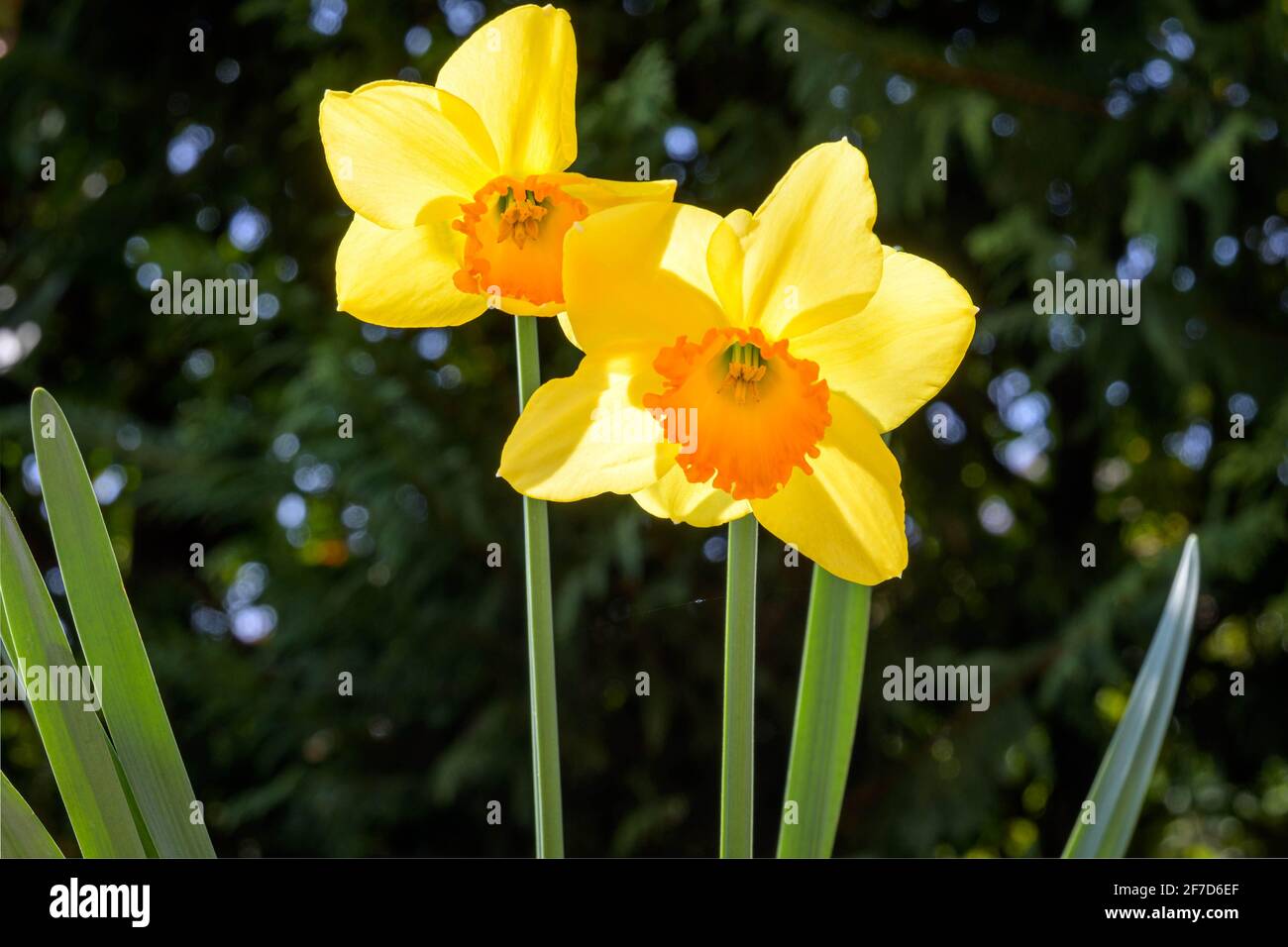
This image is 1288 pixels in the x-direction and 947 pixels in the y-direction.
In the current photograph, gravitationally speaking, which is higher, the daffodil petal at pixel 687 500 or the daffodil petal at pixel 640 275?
the daffodil petal at pixel 640 275

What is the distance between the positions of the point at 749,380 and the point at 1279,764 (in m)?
1.37

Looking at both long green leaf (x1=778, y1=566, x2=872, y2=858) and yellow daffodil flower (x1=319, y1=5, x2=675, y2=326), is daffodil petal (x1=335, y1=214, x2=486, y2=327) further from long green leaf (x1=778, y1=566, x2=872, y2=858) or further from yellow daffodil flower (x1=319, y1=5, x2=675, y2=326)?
long green leaf (x1=778, y1=566, x2=872, y2=858)

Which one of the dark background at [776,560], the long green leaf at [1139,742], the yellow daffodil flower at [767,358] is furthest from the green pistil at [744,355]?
the dark background at [776,560]

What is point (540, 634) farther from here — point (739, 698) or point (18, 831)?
point (18, 831)

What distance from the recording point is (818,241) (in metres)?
0.30

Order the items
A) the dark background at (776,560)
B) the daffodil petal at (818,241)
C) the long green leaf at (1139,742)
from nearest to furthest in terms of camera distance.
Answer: the daffodil petal at (818,241) → the long green leaf at (1139,742) → the dark background at (776,560)

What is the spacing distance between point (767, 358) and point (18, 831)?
28 cm

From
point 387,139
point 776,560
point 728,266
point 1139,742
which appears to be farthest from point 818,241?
point 776,560

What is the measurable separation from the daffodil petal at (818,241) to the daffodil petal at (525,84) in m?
0.07

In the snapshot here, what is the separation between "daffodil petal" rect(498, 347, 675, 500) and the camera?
0.99 ft

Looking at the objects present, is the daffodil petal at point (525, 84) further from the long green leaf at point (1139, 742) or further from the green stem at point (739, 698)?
the long green leaf at point (1139, 742)

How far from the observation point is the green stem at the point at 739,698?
1.06 feet

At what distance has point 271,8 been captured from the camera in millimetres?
1421

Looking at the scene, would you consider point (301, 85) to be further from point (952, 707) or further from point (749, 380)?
point (749, 380)
